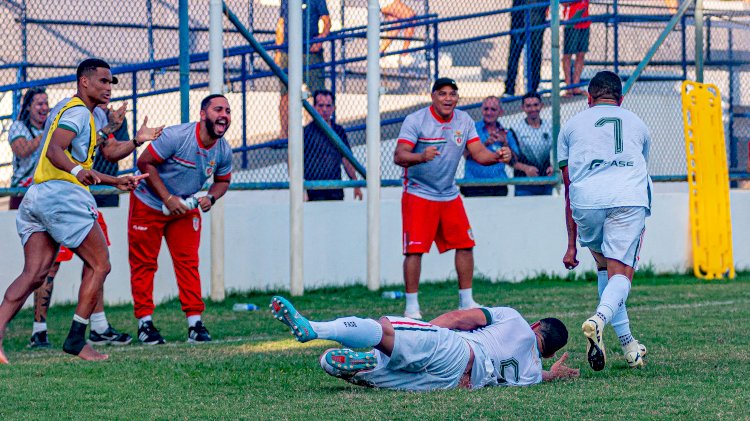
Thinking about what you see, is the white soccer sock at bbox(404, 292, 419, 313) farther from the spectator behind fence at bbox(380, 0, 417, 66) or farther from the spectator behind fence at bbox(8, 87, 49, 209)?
the spectator behind fence at bbox(380, 0, 417, 66)

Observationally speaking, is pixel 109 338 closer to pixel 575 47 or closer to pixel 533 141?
pixel 533 141

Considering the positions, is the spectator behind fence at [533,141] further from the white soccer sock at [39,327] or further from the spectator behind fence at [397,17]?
the white soccer sock at [39,327]

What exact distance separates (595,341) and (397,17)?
8275 mm

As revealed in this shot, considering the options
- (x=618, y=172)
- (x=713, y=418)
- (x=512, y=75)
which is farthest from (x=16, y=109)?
(x=713, y=418)

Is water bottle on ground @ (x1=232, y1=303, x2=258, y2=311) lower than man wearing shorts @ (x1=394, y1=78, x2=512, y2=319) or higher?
lower

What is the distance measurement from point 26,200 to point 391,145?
20.0 feet

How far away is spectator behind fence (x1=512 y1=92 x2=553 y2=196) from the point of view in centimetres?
1419

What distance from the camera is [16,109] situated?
477 inches

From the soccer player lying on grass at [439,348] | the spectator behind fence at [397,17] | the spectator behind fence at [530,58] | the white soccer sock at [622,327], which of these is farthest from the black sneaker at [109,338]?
the spectator behind fence at [530,58]

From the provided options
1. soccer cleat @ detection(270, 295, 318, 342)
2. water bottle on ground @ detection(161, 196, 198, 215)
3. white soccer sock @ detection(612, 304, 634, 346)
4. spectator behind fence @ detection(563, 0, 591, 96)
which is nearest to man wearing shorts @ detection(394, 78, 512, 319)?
water bottle on ground @ detection(161, 196, 198, 215)

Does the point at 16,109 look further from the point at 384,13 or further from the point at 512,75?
the point at 512,75

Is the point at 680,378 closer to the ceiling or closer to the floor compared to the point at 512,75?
closer to the floor

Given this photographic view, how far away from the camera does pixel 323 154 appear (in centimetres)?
1337

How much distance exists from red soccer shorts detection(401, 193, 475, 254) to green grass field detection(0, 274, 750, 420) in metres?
0.65
